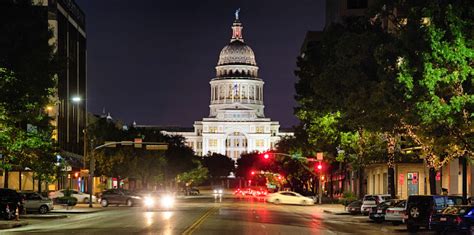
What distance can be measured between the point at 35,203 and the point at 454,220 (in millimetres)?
30665

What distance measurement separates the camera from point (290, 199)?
266ft

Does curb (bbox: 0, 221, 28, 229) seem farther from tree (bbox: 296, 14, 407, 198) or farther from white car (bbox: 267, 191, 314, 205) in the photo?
white car (bbox: 267, 191, 314, 205)

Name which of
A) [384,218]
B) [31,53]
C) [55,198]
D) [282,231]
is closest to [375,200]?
[384,218]

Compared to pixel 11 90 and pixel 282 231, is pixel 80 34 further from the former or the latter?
pixel 282 231

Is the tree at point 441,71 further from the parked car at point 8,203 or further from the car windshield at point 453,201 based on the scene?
the parked car at point 8,203

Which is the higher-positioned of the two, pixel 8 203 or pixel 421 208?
pixel 421 208

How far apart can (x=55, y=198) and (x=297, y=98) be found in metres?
21.6

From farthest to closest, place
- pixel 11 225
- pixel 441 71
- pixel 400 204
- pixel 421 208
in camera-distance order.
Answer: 1. pixel 400 204
2. pixel 11 225
3. pixel 421 208
4. pixel 441 71

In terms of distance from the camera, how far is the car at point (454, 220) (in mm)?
29844

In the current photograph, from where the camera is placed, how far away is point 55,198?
226 ft

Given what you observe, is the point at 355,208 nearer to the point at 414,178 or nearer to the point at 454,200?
the point at 454,200

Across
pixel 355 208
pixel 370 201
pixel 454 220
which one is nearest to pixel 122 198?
pixel 355 208

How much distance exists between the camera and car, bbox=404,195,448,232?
3503cm

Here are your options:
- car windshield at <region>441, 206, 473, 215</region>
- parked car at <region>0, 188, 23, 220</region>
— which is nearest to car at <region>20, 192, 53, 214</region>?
parked car at <region>0, 188, 23, 220</region>
